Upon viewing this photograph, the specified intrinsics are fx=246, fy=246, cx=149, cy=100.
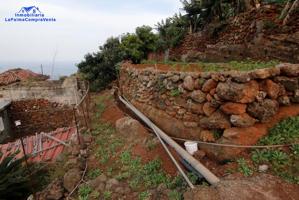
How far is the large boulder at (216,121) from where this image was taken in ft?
13.4

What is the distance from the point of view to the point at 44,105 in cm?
1249

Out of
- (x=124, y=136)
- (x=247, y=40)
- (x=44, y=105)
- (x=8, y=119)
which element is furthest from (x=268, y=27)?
(x=8, y=119)

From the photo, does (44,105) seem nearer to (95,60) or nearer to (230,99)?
(95,60)

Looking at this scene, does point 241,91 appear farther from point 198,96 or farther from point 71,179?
point 71,179

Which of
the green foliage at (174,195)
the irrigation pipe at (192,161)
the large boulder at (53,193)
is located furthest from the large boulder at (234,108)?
the large boulder at (53,193)

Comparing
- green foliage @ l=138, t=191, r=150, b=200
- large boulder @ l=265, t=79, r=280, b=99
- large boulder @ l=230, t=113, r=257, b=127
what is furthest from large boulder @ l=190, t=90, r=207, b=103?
green foliage @ l=138, t=191, r=150, b=200

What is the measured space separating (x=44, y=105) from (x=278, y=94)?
11355 mm

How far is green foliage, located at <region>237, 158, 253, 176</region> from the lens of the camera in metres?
3.47

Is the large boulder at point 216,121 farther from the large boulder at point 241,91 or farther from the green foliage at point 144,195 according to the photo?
the green foliage at point 144,195

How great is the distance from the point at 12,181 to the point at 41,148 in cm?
232

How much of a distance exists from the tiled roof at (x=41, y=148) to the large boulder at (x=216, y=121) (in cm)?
417

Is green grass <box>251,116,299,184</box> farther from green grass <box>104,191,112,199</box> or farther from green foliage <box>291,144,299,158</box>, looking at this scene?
green grass <box>104,191,112,199</box>

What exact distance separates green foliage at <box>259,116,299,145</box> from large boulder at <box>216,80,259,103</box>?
1.99ft

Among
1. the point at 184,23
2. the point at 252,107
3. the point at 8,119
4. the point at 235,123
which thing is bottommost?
the point at 8,119
